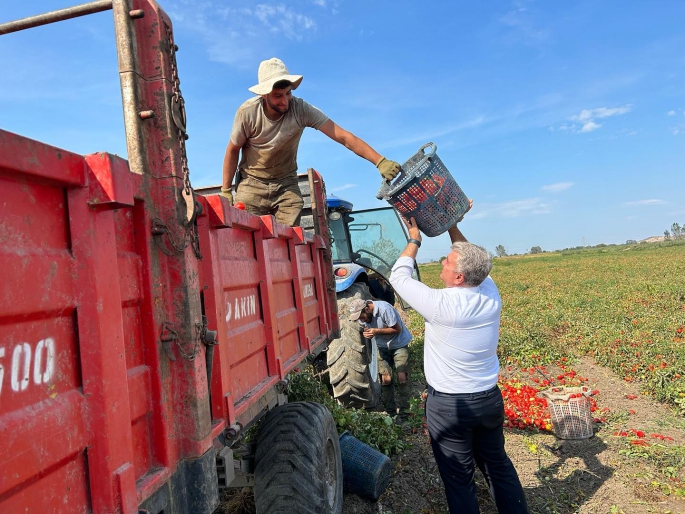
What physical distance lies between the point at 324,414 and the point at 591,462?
2746 mm

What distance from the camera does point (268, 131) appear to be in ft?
13.6

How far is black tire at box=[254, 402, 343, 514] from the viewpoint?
8.95 ft

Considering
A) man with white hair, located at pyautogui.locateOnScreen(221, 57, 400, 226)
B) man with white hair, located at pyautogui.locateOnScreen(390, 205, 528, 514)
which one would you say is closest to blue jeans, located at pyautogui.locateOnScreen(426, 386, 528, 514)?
man with white hair, located at pyautogui.locateOnScreen(390, 205, 528, 514)

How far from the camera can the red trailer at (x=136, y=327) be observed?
1.25 m

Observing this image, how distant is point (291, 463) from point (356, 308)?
3.12 meters

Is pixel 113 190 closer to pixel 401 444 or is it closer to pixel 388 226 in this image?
pixel 401 444

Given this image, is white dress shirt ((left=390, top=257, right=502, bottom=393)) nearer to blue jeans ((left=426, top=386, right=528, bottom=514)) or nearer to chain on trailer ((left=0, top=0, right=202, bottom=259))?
blue jeans ((left=426, top=386, right=528, bottom=514))

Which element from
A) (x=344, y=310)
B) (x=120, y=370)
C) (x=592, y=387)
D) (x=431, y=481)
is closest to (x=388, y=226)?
(x=344, y=310)

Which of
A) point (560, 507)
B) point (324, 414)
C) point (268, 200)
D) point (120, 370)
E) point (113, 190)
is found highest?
point (268, 200)

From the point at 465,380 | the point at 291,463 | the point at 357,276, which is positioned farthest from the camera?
the point at 357,276

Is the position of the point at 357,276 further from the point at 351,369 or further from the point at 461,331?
the point at 461,331

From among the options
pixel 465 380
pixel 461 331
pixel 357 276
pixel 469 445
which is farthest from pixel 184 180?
pixel 357 276

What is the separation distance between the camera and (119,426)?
4.99ft

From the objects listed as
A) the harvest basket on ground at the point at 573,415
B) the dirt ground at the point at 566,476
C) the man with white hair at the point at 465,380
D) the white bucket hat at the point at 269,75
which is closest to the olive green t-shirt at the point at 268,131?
the white bucket hat at the point at 269,75
